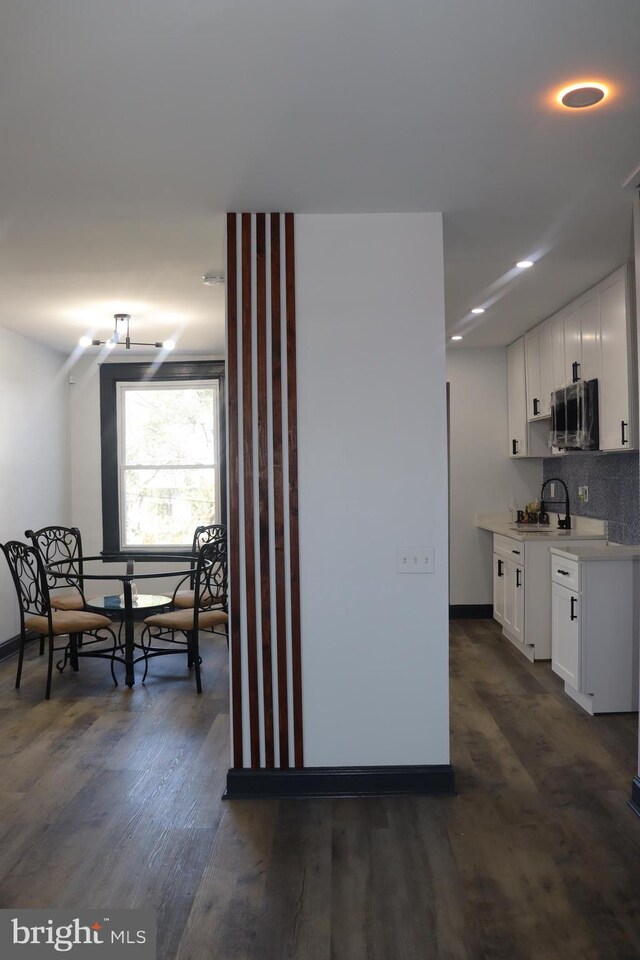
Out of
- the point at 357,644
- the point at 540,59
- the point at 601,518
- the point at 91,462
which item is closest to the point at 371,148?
the point at 540,59

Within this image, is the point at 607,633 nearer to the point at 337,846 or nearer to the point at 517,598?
the point at 517,598

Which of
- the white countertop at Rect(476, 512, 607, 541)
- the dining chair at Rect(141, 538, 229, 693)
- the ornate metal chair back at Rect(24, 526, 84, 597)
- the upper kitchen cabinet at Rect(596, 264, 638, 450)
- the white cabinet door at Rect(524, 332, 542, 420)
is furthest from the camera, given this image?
the ornate metal chair back at Rect(24, 526, 84, 597)

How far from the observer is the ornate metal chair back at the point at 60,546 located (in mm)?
6449

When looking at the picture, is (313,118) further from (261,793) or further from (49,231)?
(261,793)

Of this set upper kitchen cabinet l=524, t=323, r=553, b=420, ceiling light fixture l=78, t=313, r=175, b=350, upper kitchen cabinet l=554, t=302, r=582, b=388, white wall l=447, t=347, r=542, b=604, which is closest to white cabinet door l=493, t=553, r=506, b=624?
white wall l=447, t=347, r=542, b=604

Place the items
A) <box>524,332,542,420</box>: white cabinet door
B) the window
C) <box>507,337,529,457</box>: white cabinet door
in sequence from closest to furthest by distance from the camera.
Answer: <box>524,332,542,420</box>: white cabinet door → <box>507,337,529,457</box>: white cabinet door → the window

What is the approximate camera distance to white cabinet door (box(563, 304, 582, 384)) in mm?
5145

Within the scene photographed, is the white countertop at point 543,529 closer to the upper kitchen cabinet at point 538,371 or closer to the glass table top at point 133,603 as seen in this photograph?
the upper kitchen cabinet at point 538,371

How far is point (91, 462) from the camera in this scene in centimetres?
740

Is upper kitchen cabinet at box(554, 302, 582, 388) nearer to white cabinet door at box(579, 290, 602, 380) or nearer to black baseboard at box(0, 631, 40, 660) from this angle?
white cabinet door at box(579, 290, 602, 380)

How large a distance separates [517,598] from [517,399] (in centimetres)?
192

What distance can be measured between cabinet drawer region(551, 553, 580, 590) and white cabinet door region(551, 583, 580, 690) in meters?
0.04

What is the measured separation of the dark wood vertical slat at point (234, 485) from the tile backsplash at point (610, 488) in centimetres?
271

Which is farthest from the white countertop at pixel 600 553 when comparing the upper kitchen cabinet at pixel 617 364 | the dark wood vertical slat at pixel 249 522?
the dark wood vertical slat at pixel 249 522
